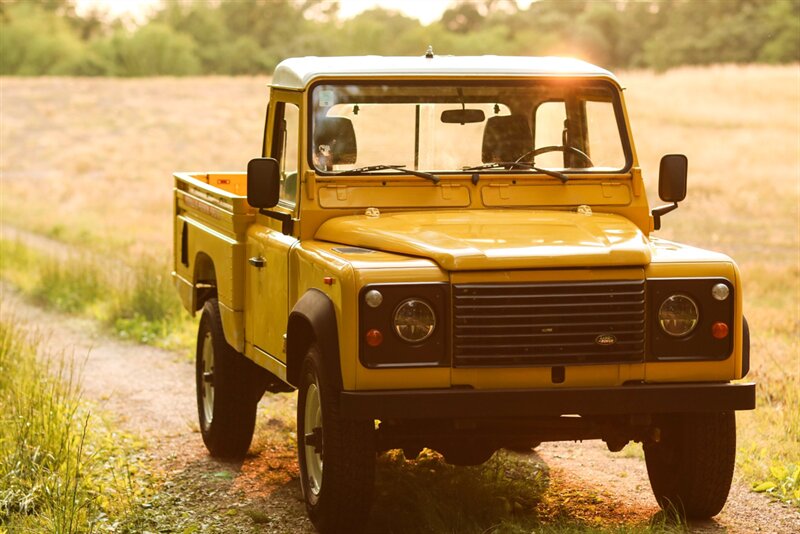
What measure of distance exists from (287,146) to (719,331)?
106 inches

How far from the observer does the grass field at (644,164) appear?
37.8ft

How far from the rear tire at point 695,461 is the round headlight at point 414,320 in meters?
1.34

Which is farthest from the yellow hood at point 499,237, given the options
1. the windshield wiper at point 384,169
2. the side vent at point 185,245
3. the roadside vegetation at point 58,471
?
the side vent at point 185,245

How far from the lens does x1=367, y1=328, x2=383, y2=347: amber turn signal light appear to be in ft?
20.5

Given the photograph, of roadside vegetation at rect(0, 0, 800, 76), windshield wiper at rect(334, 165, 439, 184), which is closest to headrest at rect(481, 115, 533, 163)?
windshield wiper at rect(334, 165, 439, 184)

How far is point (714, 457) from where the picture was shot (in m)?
6.87

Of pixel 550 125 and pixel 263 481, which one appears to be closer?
pixel 550 125

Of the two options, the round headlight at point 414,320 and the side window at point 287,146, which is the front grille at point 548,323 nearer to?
the round headlight at point 414,320

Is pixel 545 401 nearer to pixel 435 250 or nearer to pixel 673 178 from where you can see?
pixel 435 250

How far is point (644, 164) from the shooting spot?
111 ft

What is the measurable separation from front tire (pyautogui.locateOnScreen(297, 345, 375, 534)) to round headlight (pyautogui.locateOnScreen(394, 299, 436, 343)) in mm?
370

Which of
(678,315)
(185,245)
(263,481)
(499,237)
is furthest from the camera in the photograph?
(185,245)

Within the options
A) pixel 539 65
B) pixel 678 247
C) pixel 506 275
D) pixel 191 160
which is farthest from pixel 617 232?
pixel 191 160

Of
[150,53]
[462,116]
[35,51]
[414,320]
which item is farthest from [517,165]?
[150,53]
